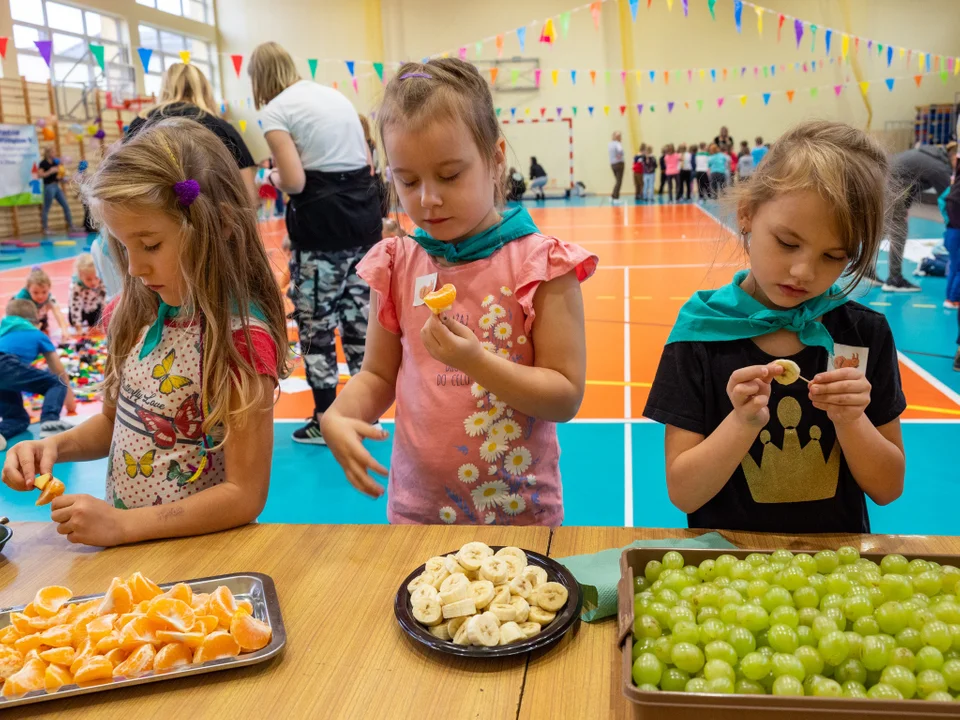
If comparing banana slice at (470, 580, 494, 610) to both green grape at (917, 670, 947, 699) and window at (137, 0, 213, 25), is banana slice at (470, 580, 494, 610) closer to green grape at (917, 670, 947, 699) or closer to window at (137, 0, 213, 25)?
green grape at (917, 670, 947, 699)

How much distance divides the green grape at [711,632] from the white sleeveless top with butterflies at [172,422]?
1.00 meters

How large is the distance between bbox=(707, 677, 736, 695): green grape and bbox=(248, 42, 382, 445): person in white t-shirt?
10.0 ft

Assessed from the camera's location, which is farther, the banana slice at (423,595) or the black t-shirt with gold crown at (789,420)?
the black t-shirt with gold crown at (789,420)

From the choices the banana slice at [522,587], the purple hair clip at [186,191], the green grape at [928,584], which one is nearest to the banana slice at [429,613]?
the banana slice at [522,587]

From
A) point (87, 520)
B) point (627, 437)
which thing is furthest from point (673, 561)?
point (627, 437)

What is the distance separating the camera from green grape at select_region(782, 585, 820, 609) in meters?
0.92

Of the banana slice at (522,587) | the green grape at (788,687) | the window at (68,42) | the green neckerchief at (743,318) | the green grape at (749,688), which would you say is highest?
the window at (68,42)

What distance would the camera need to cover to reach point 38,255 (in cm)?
1156

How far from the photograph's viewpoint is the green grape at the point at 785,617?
34.9 inches

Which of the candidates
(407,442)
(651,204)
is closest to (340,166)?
(407,442)

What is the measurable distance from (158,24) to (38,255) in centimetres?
820

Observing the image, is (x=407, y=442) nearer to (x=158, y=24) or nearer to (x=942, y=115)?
(x=158, y=24)

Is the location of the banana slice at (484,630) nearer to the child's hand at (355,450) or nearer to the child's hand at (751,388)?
the child's hand at (355,450)

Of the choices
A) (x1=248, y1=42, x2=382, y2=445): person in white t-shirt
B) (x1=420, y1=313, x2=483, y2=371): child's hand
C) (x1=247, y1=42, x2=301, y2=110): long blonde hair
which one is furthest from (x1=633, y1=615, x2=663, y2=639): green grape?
(x1=247, y1=42, x2=301, y2=110): long blonde hair
